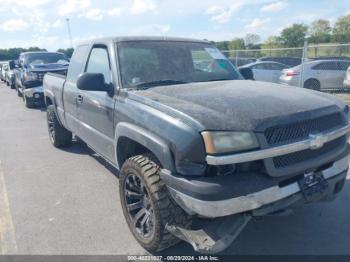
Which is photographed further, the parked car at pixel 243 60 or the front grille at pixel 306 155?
the parked car at pixel 243 60

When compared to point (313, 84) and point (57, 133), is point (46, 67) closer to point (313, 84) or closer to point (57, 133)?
point (57, 133)

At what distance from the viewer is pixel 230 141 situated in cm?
254

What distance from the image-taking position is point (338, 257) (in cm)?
303

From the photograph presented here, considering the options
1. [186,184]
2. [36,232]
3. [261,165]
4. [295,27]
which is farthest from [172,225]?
[295,27]

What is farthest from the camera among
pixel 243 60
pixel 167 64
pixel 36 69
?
pixel 243 60

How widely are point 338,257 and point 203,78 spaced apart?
2228 mm

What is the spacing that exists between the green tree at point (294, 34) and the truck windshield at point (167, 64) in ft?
171

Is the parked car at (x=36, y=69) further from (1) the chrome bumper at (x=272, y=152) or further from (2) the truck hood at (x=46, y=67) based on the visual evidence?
(1) the chrome bumper at (x=272, y=152)

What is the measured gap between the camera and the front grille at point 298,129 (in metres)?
2.61

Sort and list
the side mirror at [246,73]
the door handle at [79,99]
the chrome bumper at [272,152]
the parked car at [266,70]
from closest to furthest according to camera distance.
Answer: the chrome bumper at [272,152] < the door handle at [79,99] < the side mirror at [246,73] < the parked car at [266,70]

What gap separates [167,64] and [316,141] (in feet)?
6.20

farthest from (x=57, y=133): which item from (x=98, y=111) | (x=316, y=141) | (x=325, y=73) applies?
(x=325, y=73)

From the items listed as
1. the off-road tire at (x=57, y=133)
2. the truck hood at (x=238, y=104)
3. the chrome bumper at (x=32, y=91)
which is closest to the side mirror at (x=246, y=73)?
the truck hood at (x=238, y=104)

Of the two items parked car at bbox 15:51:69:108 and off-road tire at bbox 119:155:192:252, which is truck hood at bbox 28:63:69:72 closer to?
parked car at bbox 15:51:69:108
